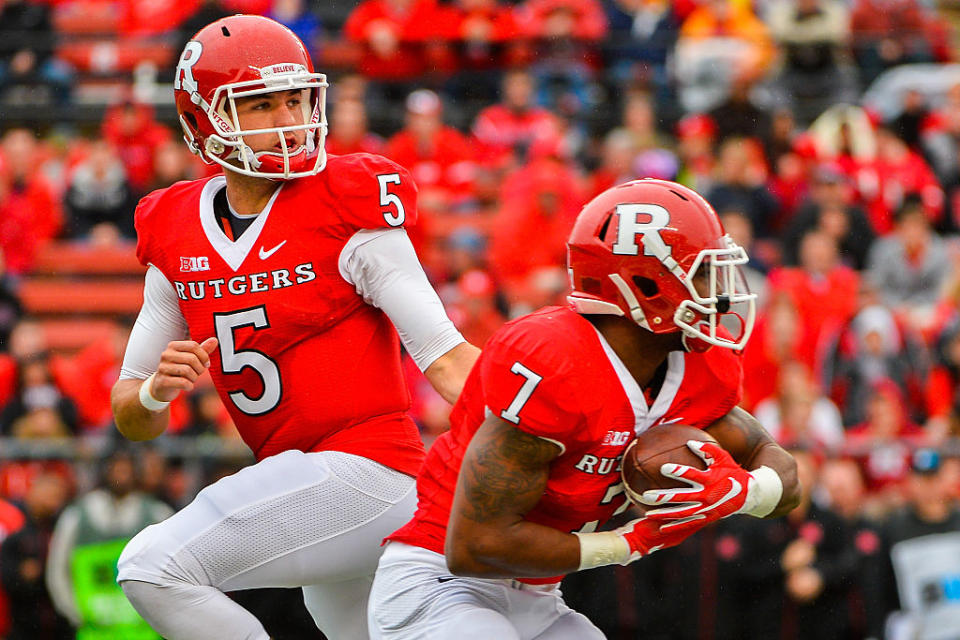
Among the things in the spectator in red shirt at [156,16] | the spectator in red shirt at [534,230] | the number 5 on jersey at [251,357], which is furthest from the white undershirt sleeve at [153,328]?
the spectator in red shirt at [156,16]

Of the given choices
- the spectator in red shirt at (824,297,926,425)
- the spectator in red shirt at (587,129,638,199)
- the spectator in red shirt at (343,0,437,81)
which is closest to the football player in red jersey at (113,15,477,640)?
the spectator in red shirt at (824,297,926,425)

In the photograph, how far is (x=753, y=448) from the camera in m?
3.68

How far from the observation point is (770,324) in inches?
348

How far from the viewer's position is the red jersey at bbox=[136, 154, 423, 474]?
373 centimetres

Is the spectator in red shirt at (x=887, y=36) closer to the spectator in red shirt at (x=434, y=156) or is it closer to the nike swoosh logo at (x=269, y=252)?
the spectator in red shirt at (x=434, y=156)

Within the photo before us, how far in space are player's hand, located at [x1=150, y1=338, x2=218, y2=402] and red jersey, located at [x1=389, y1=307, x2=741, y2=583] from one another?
24.2 inches

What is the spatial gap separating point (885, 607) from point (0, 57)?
9218mm

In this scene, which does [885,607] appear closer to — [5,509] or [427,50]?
[5,509]

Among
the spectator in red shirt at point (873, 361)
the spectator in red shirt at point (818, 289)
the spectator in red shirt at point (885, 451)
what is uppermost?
the spectator in red shirt at point (818, 289)

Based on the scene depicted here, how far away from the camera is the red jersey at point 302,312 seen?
12.3ft

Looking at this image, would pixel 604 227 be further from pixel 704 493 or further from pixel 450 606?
pixel 450 606

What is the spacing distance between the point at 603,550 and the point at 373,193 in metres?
1.09

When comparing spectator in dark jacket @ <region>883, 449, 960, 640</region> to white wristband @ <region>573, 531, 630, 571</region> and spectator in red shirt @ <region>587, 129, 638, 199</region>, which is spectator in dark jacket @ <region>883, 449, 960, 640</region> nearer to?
spectator in red shirt @ <region>587, 129, 638, 199</region>

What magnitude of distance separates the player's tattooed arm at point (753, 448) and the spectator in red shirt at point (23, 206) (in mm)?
8355
